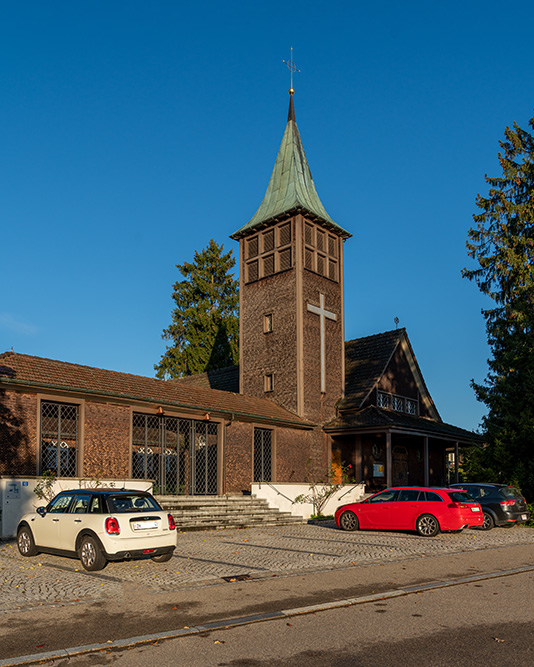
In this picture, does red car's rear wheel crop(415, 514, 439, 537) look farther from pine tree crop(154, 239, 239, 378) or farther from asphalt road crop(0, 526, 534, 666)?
pine tree crop(154, 239, 239, 378)

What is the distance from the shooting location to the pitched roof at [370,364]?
30422 mm

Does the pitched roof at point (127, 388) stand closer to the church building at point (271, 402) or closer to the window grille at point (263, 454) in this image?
the church building at point (271, 402)

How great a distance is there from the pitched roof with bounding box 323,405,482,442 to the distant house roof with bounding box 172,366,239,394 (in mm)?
6658

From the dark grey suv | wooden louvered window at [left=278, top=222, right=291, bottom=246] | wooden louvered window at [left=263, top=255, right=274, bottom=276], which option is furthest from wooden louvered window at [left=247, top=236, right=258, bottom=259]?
the dark grey suv

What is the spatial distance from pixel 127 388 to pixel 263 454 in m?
6.95

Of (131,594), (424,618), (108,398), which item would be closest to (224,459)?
(108,398)

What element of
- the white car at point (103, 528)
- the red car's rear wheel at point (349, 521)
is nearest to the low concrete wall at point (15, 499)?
the white car at point (103, 528)

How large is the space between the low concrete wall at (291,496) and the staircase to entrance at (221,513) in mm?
280

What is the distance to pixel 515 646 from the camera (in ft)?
19.9

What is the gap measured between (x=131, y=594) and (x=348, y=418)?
68.6 feet

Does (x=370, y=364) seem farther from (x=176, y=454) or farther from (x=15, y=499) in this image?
(x=15, y=499)

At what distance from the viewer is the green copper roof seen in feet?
101

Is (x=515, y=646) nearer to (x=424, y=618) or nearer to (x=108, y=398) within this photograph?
(x=424, y=618)

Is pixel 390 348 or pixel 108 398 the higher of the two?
pixel 390 348
